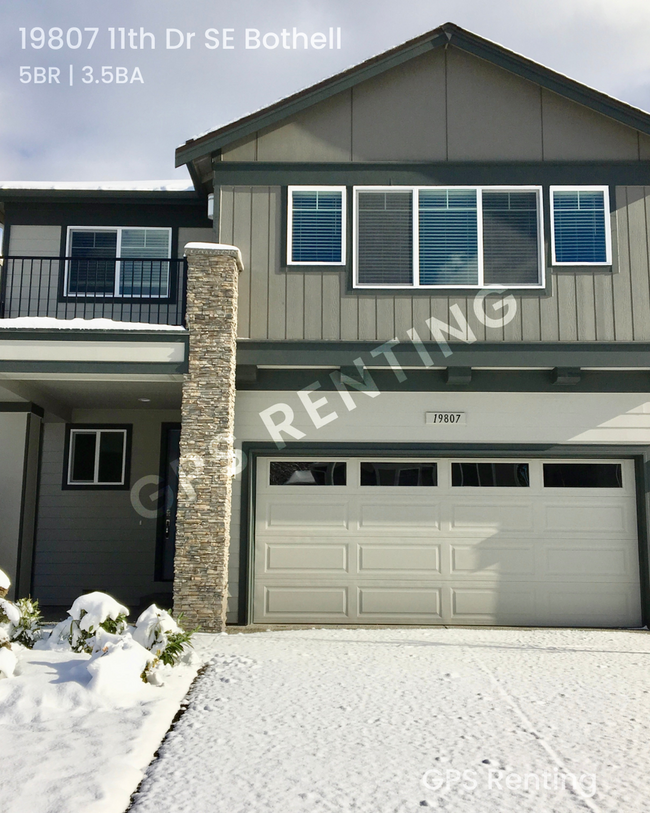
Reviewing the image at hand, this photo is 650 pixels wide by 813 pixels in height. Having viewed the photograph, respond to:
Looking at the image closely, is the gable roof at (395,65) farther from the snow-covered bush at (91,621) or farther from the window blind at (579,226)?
the snow-covered bush at (91,621)

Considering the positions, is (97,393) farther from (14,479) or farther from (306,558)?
(306,558)

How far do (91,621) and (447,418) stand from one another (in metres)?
5.26

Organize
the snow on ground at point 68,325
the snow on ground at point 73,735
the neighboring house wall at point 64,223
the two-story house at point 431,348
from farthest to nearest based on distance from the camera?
the neighboring house wall at point 64,223, the two-story house at point 431,348, the snow on ground at point 68,325, the snow on ground at point 73,735

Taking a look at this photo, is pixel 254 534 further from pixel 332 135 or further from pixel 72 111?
pixel 72 111

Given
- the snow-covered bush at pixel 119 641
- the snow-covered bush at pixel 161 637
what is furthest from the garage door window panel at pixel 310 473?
the snow-covered bush at pixel 161 637

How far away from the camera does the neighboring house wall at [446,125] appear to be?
33.5 feet

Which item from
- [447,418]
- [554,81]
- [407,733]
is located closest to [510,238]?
[554,81]

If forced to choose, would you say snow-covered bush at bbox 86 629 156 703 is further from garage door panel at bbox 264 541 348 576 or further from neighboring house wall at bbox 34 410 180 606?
neighboring house wall at bbox 34 410 180 606

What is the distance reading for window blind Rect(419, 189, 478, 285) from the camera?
9969 mm

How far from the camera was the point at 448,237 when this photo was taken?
1005cm

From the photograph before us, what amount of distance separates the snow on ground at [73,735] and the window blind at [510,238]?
21.1 ft

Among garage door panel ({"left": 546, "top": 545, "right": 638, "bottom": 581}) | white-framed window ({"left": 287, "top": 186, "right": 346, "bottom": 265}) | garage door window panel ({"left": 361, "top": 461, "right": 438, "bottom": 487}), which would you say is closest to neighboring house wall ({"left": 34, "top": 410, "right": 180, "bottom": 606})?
garage door window panel ({"left": 361, "top": 461, "right": 438, "bottom": 487})

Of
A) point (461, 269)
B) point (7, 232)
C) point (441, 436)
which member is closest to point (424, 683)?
point (441, 436)

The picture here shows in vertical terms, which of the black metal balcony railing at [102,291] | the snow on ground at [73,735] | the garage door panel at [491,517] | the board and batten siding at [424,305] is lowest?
the snow on ground at [73,735]
